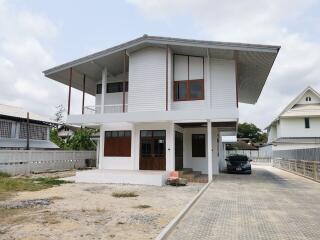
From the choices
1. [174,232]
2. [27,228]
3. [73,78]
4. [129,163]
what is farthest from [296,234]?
[73,78]

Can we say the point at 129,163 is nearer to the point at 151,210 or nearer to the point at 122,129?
the point at 122,129

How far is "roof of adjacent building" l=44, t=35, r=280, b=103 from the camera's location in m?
15.0

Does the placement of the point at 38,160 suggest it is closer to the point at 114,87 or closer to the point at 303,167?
the point at 114,87

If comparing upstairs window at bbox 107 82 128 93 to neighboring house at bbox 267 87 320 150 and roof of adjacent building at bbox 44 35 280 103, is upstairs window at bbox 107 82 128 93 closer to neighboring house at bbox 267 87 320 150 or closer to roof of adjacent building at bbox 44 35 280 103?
roof of adjacent building at bbox 44 35 280 103

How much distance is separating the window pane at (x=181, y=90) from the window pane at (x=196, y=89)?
422 millimetres

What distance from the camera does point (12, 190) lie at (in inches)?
460

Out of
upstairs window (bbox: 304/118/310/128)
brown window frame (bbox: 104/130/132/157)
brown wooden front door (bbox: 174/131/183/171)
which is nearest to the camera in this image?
brown wooden front door (bbox: 174/131/183/171)

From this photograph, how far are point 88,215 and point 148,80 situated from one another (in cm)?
1100

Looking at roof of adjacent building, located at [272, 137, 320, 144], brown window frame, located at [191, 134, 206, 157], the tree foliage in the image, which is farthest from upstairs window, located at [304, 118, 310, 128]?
the tree foliage

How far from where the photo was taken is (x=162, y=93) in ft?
55.1

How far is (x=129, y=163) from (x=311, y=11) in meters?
12.3

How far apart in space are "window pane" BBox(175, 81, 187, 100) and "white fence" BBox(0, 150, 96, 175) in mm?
10352

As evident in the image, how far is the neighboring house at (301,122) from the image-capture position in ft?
99.5

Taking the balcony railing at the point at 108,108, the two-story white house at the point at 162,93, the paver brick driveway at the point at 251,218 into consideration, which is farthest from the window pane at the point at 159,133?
→ the paver brick driveway at the point at 251,218
